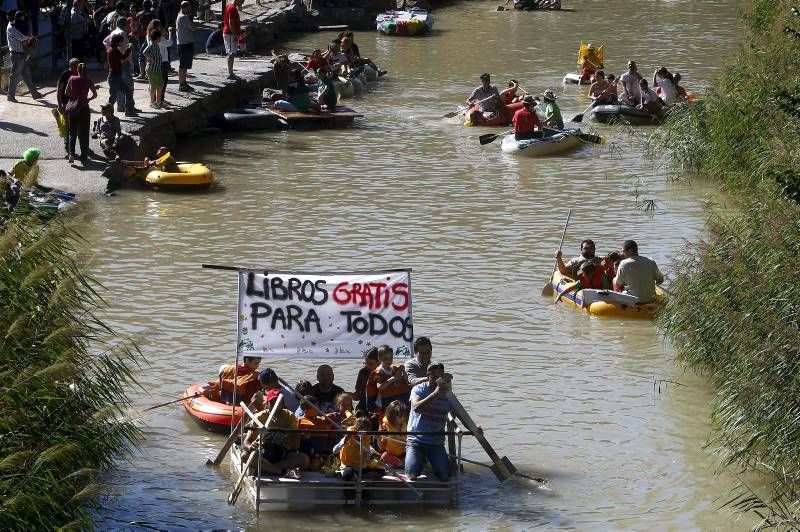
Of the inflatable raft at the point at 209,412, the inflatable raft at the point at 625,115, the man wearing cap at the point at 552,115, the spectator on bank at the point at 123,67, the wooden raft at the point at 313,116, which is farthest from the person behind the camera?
the inflatable raft at the point at 625,115

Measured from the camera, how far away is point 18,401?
400 inches

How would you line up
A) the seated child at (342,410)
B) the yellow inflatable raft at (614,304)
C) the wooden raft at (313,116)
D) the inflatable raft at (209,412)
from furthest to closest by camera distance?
the wooden raft at (313,116) < the yellow inflatable raft at (614,304) < the inflatable raft at (209,412) < the seated child at (342,410)

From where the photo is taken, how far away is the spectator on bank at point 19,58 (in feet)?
88.7

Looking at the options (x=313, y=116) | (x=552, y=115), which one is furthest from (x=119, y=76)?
(x=552, y=115)

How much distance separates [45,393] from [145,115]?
1774cm

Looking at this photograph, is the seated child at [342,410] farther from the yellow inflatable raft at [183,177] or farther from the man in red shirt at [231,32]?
the man in red shirt at [231,32]

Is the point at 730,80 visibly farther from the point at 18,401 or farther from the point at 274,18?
the point at 274,18

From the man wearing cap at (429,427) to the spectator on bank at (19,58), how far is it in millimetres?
16462

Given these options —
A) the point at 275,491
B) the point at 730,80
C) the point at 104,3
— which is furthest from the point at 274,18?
the point at 275,491

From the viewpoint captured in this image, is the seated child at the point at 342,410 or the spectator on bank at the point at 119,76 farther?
the spectator on bank at the point at 119,76

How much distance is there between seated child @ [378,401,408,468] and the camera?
43.8 ft

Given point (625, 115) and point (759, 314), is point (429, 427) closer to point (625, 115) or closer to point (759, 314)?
point (759, 314)

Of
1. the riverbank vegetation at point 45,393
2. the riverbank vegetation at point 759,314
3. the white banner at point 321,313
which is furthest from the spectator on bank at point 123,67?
the riverbank vegetation at point 45,393

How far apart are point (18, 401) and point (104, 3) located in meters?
27.2
